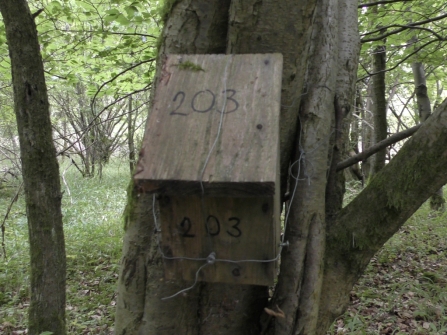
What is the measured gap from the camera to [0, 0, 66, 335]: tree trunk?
2074 mm

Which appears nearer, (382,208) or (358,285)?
(382,208)

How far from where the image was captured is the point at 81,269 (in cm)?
460

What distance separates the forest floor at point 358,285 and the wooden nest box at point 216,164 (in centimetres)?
136

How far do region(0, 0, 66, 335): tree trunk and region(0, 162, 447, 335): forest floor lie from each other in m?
0.21

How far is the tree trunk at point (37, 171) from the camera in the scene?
207 cm

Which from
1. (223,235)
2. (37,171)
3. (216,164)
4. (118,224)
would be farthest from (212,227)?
(118,224)

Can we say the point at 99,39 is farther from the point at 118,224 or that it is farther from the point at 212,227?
the point at 212,227

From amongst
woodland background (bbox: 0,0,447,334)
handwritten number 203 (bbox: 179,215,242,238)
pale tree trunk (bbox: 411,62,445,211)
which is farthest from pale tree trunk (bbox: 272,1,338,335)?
pale tree trunk (bbox: 411,62,445,211)

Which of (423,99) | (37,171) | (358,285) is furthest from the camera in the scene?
(423,99)

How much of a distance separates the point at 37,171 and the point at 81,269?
280 centimetres

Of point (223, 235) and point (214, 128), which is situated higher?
point (214, 128)

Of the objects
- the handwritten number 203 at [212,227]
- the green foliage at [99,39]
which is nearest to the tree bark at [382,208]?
the handwritten number 203 at [212,227]

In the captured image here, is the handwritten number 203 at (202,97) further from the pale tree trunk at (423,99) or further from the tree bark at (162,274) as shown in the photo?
the pale tree trunk at (423,99)

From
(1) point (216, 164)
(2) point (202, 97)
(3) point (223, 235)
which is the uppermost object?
(2) point (202, 97)
